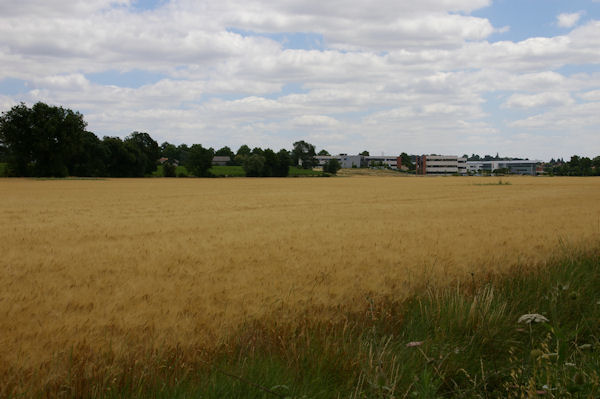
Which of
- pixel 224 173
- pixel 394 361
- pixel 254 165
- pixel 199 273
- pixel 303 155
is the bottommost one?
pixel 224 173

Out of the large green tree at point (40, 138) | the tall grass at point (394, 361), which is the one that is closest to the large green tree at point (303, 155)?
the large green tree at point (40, 138)

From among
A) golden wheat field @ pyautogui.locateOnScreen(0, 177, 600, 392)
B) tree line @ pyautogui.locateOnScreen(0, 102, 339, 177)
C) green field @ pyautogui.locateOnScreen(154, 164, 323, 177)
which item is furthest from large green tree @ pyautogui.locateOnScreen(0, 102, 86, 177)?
golden wheat field @ pyautogui.locateOnScreen(0, 177, 600, 392)

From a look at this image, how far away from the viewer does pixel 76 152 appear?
84062 mm

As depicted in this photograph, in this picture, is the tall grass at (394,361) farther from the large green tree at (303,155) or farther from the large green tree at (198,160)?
the large green tree at (303,155)

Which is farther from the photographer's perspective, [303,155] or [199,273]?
[303,155]

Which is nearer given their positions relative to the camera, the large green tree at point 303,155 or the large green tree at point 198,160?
the large green tree at point 198,160

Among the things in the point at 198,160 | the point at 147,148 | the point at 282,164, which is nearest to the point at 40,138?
the point at 147,148

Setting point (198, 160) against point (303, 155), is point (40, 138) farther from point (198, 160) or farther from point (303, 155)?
point (303, 155)

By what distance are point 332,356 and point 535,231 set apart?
13.6 m

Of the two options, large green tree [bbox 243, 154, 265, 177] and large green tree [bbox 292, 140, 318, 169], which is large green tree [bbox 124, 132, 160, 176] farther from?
large green tree [bbox 292, 140, 318, 169]

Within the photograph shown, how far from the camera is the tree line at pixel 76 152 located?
77812 mm

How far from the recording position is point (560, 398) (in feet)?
11.6

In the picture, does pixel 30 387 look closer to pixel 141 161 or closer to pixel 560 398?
pixel 560 398

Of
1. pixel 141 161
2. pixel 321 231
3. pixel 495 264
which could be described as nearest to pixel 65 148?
pixel 141 161
